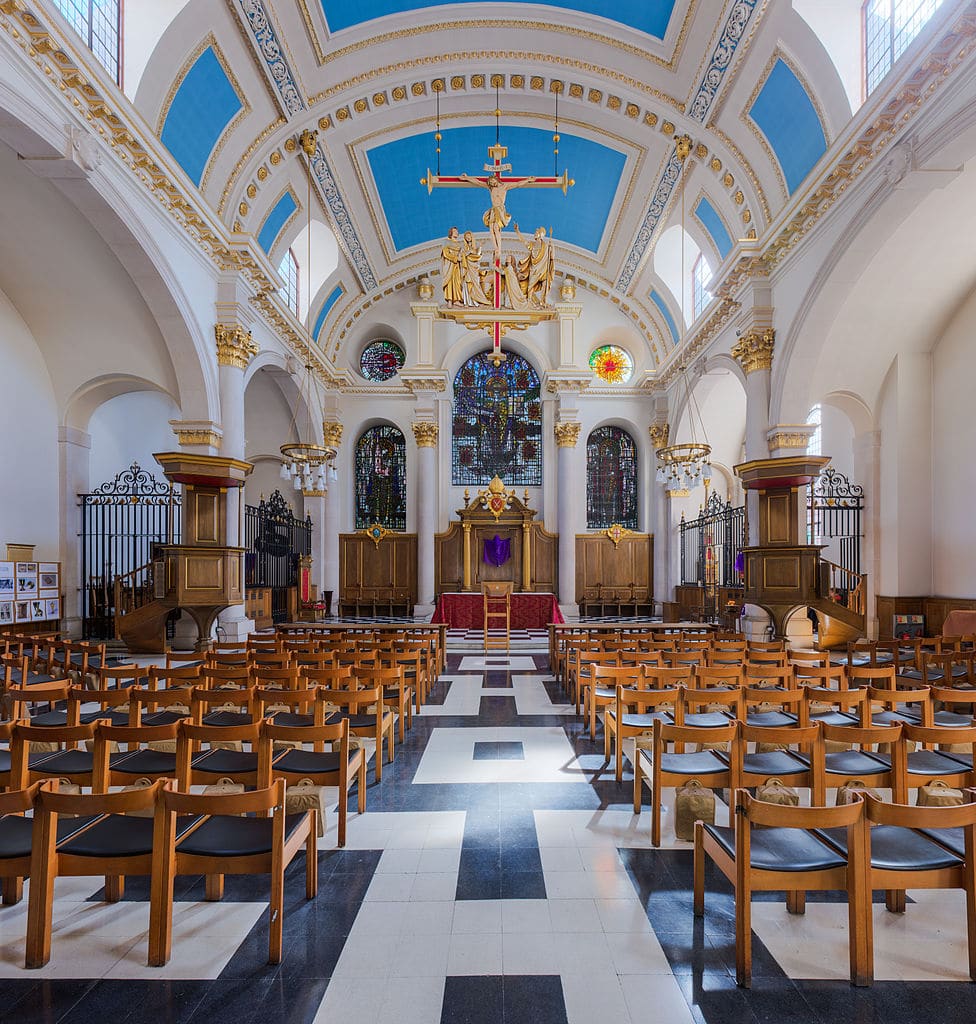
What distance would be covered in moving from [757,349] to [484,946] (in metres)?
11.4

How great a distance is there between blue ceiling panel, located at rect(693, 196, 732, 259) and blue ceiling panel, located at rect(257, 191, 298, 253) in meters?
8.17

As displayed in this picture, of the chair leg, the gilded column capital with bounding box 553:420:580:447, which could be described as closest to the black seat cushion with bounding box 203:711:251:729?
the chair leg

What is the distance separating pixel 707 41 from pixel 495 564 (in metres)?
13.3

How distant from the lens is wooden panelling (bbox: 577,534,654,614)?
65.5 ft

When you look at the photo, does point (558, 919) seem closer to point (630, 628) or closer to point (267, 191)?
point (630, 628)

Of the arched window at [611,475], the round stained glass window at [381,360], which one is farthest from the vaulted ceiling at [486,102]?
the arched window at [611,475]

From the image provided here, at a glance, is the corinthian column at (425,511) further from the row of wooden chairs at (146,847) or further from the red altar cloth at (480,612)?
the row of wooden chairs at (146,847)

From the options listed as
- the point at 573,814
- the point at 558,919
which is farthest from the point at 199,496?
the point at 558,919

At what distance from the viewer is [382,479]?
2064 centimetres

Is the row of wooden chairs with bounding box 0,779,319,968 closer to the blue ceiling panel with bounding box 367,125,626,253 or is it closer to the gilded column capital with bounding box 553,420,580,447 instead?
the blue ceiling panel with bounding box 367,125,626,253

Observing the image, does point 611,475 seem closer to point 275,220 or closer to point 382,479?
point 382,479

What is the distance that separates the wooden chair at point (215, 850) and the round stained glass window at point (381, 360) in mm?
18792

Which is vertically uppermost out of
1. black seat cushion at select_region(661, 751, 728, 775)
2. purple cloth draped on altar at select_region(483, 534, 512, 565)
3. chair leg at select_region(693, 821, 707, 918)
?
purple cloth draped on altar at select_region(483, 534, 512, 565)

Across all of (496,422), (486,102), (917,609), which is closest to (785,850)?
(917,609)
